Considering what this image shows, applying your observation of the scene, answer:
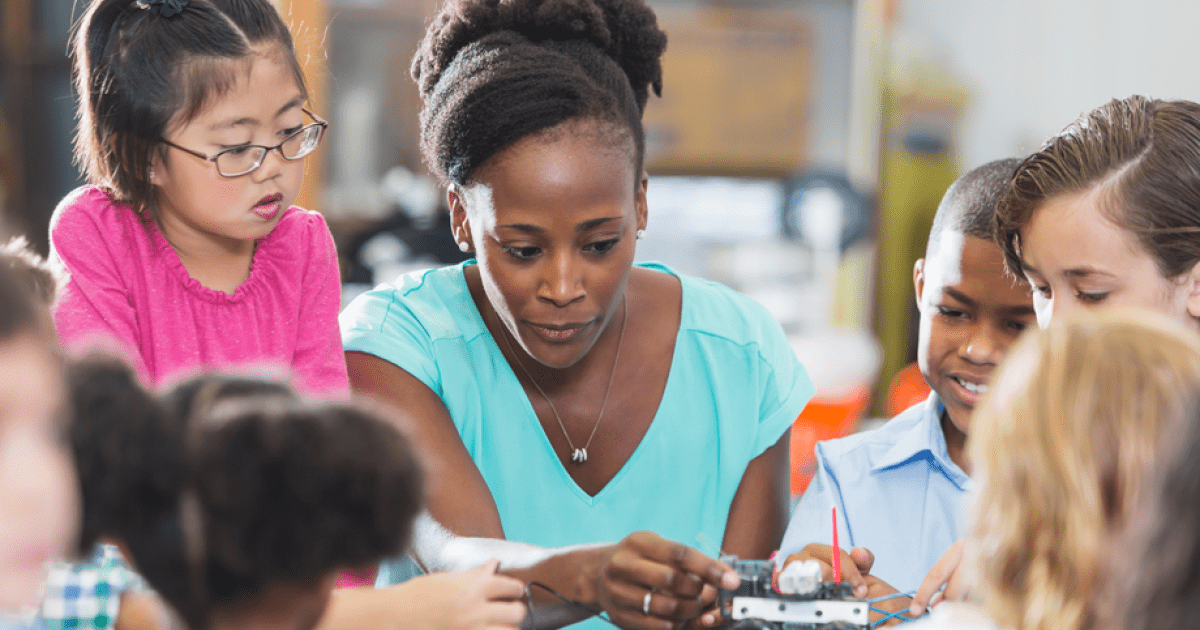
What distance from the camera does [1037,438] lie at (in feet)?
2.39

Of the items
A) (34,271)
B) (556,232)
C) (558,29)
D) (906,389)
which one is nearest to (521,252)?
(556,232)

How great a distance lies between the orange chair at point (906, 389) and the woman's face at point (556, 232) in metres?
2.12

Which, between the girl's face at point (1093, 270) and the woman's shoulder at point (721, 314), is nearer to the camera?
the girl's face at point (1093, 270)

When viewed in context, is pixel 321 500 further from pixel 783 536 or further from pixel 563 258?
pixel 783 536

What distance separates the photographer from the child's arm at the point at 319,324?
132 centimetres

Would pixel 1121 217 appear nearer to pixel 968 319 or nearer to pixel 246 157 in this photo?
pixel 968 319

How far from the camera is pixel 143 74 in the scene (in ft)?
4.02

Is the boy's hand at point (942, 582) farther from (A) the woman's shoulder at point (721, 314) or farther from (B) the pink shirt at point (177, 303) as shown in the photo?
(B) the pink shirt at point (177, 303)

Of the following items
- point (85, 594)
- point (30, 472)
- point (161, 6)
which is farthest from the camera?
point (161, 6)

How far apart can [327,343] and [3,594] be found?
29.9 inches

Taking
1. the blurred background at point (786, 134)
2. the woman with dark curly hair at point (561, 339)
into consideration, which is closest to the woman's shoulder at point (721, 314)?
the woman with dark curly hair at point (561, 339)

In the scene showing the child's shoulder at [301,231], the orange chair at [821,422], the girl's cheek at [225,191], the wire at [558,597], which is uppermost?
the girl's cheek at [225,191]

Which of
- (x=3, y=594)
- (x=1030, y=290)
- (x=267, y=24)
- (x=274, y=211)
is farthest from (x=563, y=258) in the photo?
Result: (x=3, y=594)

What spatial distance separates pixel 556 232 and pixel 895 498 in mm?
654
